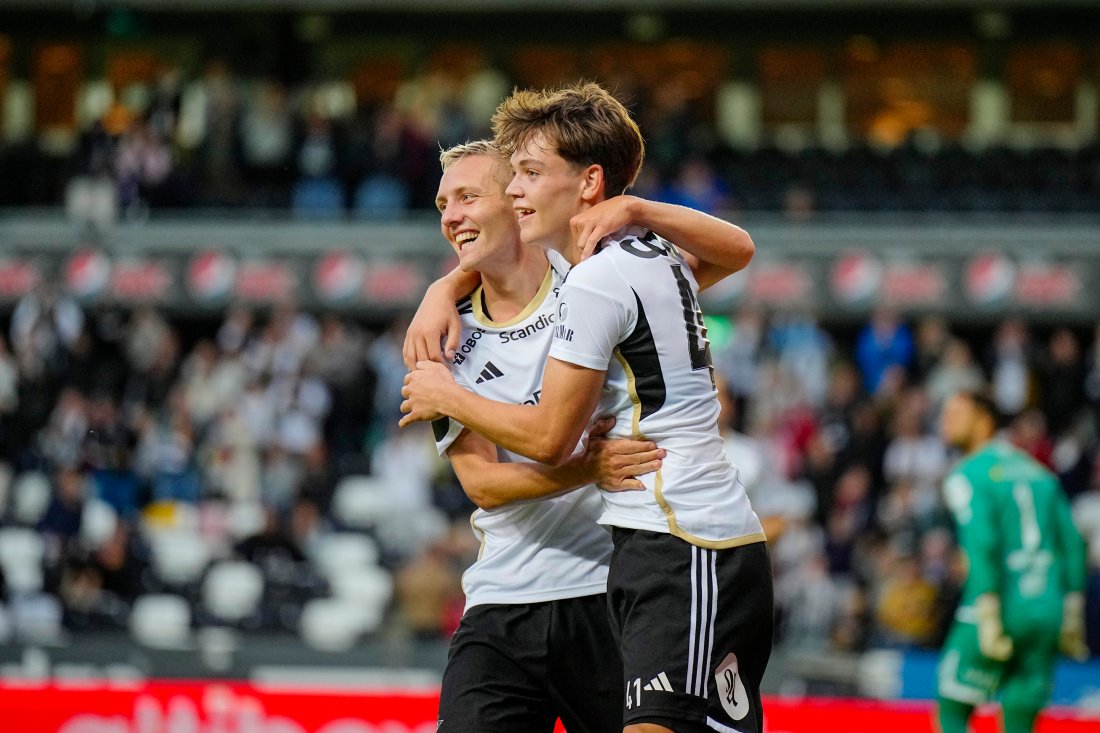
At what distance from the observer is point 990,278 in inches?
754

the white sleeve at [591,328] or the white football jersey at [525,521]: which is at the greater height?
the white sleeve at [591,328]

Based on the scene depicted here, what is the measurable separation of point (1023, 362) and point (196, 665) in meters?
9.46

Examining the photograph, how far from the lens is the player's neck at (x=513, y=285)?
4.66m

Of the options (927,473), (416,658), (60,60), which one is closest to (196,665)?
(416,658)

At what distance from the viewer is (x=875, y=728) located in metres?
7.61

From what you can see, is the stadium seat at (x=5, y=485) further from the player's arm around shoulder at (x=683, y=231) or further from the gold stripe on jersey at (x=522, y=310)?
the player's arm around shoulder at (x=683, y=231)

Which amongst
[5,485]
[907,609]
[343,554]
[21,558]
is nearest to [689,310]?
[907,609]

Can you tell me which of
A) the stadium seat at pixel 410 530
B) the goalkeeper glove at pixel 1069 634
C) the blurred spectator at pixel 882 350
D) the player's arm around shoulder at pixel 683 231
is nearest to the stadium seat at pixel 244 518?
the stadium seat at pixel 410 530

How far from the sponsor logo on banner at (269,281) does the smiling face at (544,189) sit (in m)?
16.6

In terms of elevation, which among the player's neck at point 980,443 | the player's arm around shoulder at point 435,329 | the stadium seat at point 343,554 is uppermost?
the player's arm around shoulder at point 435,329

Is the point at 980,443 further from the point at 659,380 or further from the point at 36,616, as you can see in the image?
the point at 36,616

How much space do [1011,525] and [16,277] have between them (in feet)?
53.7

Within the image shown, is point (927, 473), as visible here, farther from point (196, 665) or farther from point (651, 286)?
point (651, 286)

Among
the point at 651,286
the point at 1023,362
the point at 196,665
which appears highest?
the point at 651,286
